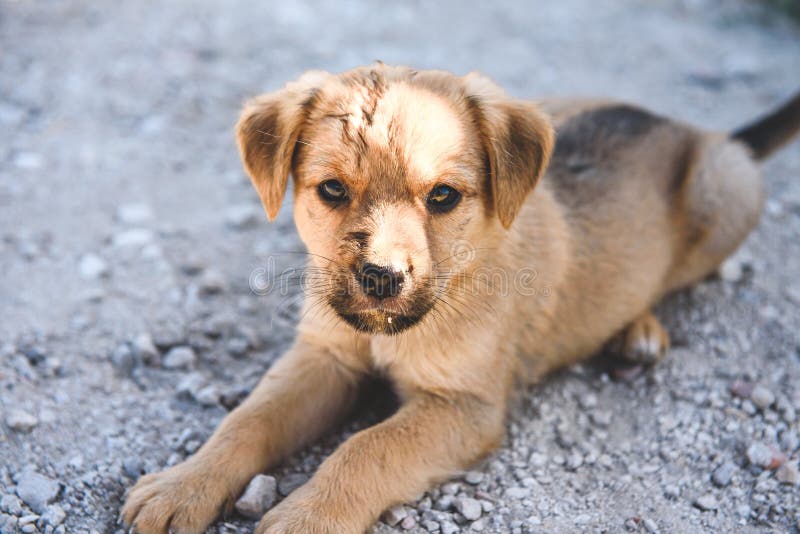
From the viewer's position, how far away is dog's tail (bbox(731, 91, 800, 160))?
539 cm

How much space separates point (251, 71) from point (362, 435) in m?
4.94

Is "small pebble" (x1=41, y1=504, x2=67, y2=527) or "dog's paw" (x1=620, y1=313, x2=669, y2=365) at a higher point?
"small pebble" (x1=41, y1=504, x2=67, y2=527)

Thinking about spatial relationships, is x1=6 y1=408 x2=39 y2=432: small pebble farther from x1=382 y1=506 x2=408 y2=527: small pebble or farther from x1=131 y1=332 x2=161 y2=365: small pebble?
x1=382 y1=506 x2=408 y2=527: small pebble

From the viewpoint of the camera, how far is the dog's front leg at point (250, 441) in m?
3.31

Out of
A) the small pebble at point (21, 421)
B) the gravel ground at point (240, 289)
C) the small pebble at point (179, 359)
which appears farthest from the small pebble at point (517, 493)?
the small pebble at point (21, 421)

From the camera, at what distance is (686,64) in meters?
8.14

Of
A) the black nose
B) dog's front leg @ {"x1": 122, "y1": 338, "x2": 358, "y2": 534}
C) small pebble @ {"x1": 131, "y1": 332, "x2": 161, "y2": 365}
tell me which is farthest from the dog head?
small pebble @ {"x1": 131, "y1": 332, "x2": 161, "y2": 365}

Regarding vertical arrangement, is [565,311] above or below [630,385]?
above

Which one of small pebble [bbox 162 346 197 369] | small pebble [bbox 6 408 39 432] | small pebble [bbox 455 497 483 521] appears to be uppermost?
small pebble [bbox 6 408 39 432]

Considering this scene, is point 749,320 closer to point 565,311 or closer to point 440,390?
point 565,311

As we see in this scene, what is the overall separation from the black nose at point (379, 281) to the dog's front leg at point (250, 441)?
1001 mm

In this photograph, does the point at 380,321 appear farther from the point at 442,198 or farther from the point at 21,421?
the point at 21,421

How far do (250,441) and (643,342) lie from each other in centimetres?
237

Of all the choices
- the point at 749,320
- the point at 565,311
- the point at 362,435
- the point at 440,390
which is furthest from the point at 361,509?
the point at 749,320
